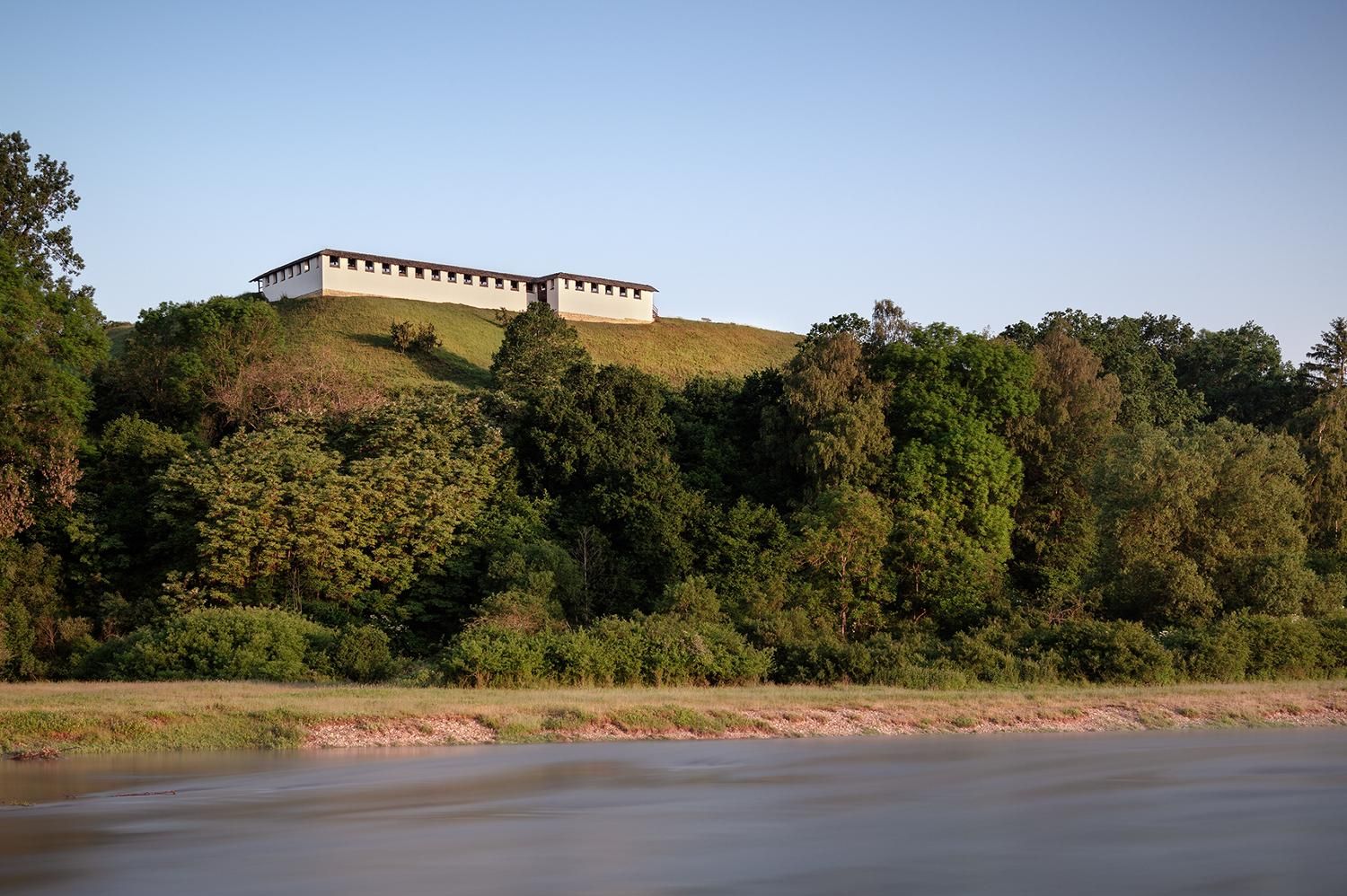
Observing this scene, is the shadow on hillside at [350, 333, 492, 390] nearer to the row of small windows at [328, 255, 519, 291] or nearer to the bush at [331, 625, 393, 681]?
the row of small windows at [328, 255, 519, 291]

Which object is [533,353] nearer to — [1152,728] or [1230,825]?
[1152,728]

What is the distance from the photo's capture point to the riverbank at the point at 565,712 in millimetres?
28656

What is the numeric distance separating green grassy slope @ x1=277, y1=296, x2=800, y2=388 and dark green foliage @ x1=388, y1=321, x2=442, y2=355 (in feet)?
2.45

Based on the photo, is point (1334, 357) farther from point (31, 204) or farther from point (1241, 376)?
point (31, 204)

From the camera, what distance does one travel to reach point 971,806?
21.1 metres

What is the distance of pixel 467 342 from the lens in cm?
11431

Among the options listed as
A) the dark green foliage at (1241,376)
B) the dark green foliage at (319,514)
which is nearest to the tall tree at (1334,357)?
the dark green foliage at (1241,376)

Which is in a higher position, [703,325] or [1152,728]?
[703,325]

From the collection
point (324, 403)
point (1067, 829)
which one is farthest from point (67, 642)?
point (1067, 829)

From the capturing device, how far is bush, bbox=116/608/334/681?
42.2 m

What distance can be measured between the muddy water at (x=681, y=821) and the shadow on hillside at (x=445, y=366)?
75090mm

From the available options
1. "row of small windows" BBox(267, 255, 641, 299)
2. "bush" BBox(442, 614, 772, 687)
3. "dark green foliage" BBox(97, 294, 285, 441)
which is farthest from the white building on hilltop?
"bush" BBox(442, 614, 772, 687)

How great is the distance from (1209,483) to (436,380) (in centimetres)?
6177

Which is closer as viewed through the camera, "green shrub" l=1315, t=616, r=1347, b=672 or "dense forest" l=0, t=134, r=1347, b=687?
"dense forest" l=0, t=134, r=1347, b=687
